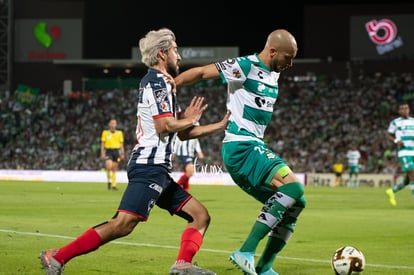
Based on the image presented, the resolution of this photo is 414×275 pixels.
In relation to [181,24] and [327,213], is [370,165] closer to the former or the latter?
[181,24]

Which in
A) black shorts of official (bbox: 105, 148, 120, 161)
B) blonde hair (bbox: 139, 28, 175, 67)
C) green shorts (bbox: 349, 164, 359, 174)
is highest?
blonde hair (bbox: 139, 28, 175, 67)

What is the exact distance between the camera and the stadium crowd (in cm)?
4744

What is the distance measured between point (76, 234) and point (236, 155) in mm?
5156

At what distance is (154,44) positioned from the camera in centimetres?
780

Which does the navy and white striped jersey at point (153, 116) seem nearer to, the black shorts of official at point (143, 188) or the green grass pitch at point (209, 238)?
the black shorts of official at point (143, 188)

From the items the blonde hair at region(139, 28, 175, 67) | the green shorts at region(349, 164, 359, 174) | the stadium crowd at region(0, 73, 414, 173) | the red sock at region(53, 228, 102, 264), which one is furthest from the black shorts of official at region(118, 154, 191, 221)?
the stadium crowd at region(0, 73, 414, 173)

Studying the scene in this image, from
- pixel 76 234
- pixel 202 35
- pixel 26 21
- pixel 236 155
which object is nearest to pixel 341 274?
pixel 236 155

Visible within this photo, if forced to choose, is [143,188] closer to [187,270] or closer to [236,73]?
[187,270]

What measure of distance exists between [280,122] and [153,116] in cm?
4454

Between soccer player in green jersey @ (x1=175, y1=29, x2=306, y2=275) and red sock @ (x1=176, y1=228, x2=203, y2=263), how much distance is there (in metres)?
0.66

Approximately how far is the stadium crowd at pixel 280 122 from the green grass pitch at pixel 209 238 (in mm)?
24602

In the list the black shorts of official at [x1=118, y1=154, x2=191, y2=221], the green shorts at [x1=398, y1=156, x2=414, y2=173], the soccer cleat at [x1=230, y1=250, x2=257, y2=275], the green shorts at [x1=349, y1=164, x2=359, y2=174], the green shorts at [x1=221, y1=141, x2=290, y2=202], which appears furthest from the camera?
the green shorts at [x1=349, y1=164, x2=359, y2=174]

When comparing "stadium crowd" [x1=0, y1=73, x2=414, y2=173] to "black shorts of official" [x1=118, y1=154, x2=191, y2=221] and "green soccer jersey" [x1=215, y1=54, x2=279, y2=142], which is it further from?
"black shorts of official" [x1=118, y1=154, x2=191, y2=221]

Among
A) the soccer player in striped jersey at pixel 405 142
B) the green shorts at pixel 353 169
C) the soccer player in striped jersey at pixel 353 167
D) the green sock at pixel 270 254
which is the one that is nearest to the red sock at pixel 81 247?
the green sock at pixel 270 254
